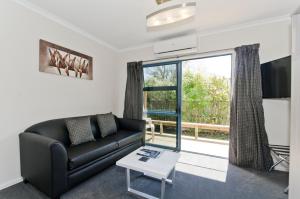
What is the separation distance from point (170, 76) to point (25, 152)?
2876mm

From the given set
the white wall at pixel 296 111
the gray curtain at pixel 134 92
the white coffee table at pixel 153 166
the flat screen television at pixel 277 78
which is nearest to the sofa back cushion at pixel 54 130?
the white coffee table at pixel 153 166

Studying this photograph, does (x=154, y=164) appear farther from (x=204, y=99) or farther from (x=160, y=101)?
(x=204, y=99)

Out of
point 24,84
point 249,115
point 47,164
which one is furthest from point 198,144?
point 24,84

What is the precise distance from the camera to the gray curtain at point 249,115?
2.49m

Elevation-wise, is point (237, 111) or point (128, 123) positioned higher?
point (237, 111)

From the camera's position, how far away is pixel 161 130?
3.68m

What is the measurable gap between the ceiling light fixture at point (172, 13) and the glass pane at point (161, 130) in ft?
6.95

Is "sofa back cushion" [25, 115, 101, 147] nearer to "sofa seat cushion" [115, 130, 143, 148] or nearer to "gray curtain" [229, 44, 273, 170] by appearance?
"sofa seat cushion" [115, 130, 143, 148]

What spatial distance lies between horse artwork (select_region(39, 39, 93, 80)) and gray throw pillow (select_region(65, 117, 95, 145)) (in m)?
0.90

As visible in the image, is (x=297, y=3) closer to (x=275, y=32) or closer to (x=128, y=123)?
(x=275, y=32)

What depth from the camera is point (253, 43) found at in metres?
2.64

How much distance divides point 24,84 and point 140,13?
6.64 ft

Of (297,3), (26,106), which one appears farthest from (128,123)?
(297,3)

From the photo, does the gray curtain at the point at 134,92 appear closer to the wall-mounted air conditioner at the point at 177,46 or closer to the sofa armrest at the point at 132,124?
the sofa armrest at the point at 132,124
